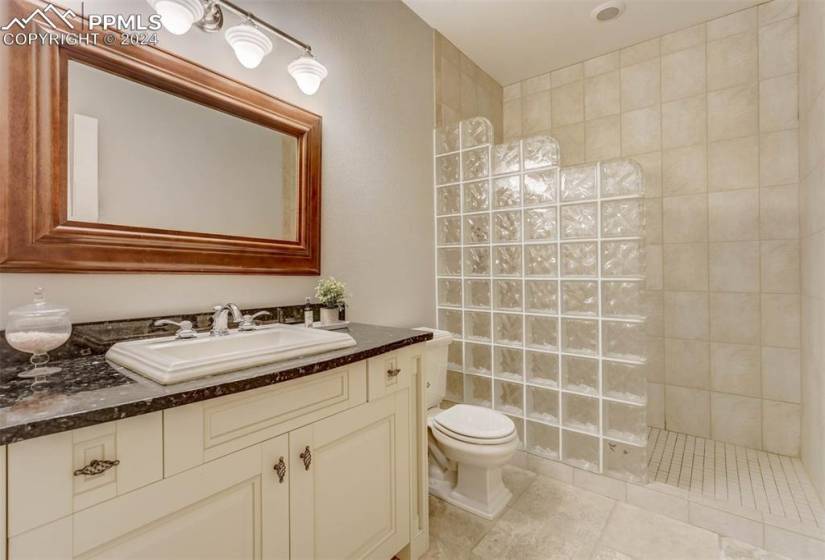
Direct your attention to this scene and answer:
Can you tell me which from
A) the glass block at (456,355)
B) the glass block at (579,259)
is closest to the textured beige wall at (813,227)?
the glass block at (579,259)

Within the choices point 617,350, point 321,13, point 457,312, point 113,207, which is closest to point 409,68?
point 321,13

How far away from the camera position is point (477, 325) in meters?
2.39

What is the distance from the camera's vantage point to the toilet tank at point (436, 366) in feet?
6.82

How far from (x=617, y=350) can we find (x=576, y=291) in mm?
342

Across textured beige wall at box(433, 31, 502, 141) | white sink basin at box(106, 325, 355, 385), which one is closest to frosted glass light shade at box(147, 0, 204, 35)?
white sink basin at box(106, 325, 355, 385)

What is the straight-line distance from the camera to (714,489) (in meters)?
1.82

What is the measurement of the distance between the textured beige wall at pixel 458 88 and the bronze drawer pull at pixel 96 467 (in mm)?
2423

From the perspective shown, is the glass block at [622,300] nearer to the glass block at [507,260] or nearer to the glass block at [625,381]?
the glass block at [625,381]

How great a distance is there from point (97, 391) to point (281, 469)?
46 centimetres

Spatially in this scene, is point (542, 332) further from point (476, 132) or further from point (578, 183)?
point (476, 132)

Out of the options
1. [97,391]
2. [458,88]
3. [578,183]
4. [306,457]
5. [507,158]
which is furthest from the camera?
[458,88]

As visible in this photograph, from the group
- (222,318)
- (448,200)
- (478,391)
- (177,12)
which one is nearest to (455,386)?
(478,391)

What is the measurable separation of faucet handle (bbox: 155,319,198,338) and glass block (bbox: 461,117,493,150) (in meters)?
1.87

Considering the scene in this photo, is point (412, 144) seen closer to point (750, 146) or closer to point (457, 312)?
point (457, 312)
